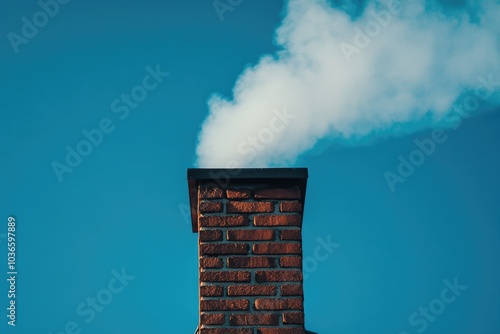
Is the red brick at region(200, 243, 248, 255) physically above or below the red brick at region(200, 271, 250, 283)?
above

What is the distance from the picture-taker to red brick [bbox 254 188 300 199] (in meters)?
4.23

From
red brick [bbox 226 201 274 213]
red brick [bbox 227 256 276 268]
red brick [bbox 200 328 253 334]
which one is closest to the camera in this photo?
red brick [bbox 200 328 253 334]

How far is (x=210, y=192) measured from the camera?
422 cm

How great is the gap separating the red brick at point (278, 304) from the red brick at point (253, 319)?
43 mm

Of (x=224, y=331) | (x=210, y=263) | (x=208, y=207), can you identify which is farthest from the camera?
(x=208, y=207)

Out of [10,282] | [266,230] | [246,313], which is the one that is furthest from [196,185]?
[10,282]

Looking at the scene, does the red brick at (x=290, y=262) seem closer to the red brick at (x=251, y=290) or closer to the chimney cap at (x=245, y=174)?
the red brick at (x=251, y=290)

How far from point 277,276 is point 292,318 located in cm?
24

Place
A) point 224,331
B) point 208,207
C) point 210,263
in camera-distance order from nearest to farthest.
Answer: point 224,331 → point 210,263 → point 208,207

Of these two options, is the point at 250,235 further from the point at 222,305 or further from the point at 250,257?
the point at 222,305

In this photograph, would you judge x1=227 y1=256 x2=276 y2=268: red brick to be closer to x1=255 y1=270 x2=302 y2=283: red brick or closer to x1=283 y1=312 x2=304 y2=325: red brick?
x1=255 y1=270 x2=302 y2=283: red brick

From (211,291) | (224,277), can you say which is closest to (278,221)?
(224,277)

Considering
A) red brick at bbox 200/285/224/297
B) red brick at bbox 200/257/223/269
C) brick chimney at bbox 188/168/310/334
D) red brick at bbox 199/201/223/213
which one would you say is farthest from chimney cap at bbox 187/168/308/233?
red brick at bbox 200/285/224/297

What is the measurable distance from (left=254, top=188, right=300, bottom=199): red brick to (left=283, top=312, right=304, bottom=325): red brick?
0.67 metres
